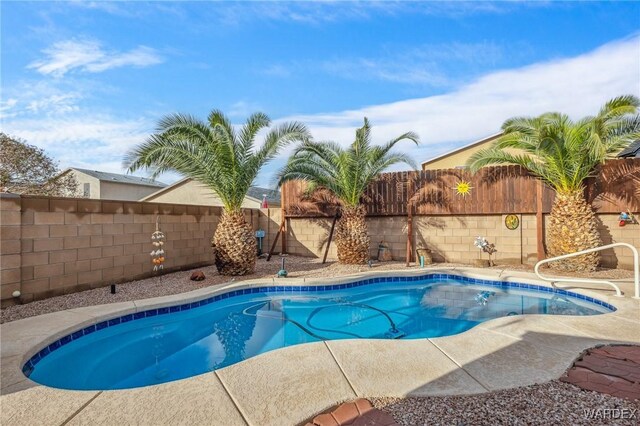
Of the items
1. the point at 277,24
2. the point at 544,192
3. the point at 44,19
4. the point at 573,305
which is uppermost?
the point at 277,24

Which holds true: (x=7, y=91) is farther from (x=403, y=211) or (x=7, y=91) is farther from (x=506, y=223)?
(x=506, y=223)

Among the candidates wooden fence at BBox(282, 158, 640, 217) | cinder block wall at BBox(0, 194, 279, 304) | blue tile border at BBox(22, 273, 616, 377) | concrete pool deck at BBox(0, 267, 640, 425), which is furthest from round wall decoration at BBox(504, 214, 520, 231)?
cinder block wall at BBox(0, 194, 279, 304)

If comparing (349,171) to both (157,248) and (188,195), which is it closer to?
(157,248)

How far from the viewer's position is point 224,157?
318 inches

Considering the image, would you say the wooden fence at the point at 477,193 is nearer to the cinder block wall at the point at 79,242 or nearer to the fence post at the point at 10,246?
the cinder block wall at the point at 79,242

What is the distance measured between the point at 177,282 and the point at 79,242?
208 cm

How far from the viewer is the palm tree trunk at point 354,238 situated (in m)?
10.1

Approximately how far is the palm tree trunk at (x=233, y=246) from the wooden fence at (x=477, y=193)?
3.73 m

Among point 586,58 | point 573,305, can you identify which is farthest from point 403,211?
point 586,58

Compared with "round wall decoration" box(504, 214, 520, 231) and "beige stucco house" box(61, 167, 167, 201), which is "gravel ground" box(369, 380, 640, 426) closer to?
"round wall decoration" box(504, 214, 520, 231)

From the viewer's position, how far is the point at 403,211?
10.9 metres

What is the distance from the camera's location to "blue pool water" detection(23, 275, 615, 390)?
3971 millimetres

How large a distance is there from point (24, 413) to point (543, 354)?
14.9 ft

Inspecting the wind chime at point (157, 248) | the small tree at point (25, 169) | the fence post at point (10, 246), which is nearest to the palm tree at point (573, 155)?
the wind chime at point (157, 248)
